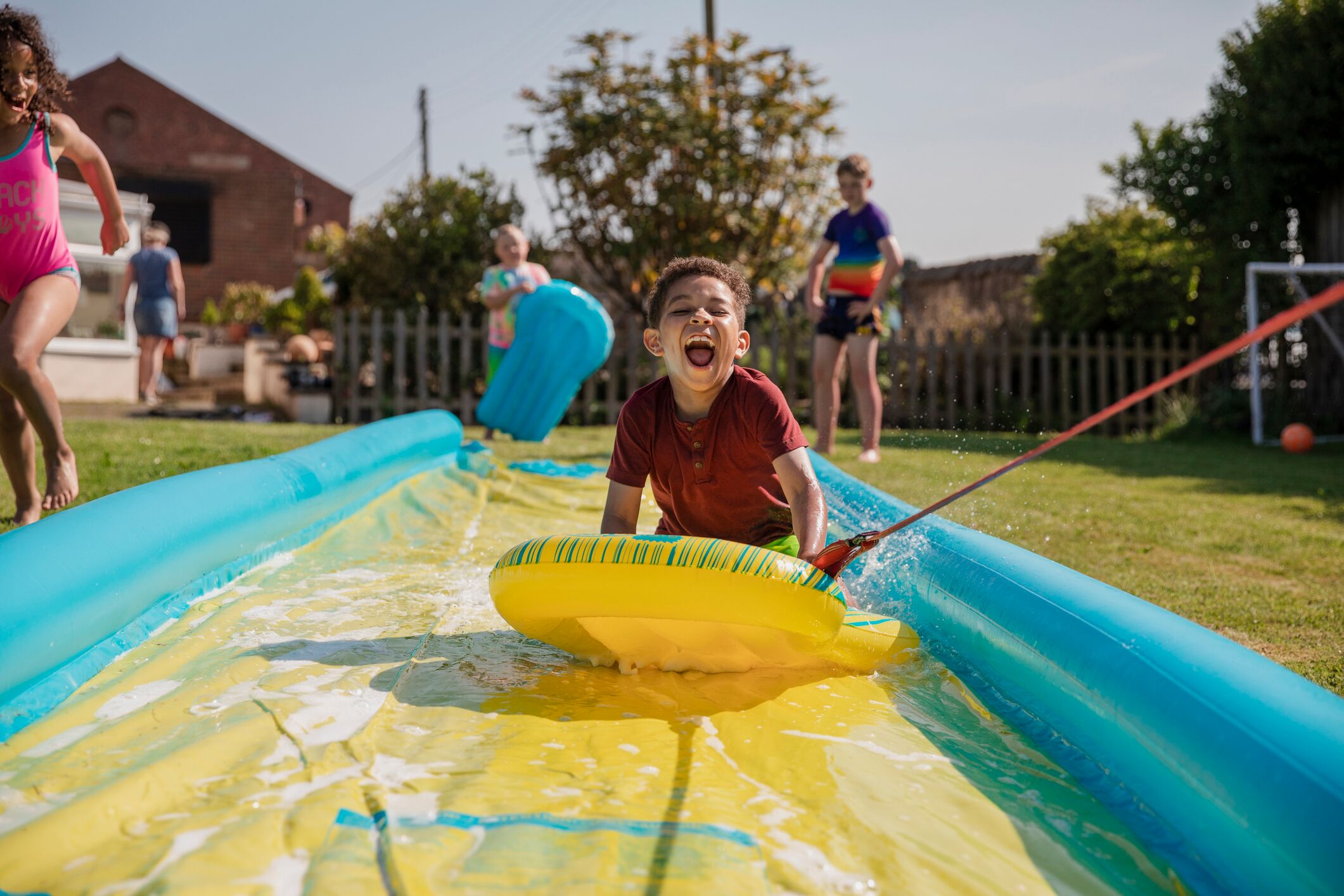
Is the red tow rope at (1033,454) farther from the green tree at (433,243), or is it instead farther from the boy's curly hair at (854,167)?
the green tree at (433,243)

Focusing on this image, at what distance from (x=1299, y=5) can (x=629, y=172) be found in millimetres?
6304

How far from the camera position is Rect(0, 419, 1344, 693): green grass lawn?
9.43 ft

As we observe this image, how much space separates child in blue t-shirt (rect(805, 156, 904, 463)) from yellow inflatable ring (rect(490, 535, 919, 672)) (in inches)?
155

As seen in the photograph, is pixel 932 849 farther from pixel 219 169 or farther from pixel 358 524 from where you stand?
pixel 219 169

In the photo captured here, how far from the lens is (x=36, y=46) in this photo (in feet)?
10.5

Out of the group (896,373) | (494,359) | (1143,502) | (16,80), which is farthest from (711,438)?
(896,373)

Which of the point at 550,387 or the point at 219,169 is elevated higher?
the point at 219,169

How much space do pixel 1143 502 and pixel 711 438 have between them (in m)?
3.30

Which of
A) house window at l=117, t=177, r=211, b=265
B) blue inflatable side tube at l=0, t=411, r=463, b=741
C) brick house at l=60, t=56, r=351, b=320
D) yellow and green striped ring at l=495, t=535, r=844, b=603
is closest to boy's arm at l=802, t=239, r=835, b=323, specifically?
blue inflatable side tube at l=0, t=411, r=463, b=741

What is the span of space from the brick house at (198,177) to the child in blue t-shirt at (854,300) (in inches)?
688

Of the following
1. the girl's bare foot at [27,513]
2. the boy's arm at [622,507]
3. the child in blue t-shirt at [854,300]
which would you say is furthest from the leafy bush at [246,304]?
the boy's arm at [622,507]

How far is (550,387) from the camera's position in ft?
23.7

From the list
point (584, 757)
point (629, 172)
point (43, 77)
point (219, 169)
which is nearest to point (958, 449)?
point (584, 757)

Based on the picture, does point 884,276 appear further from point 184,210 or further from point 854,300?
point 184,210
